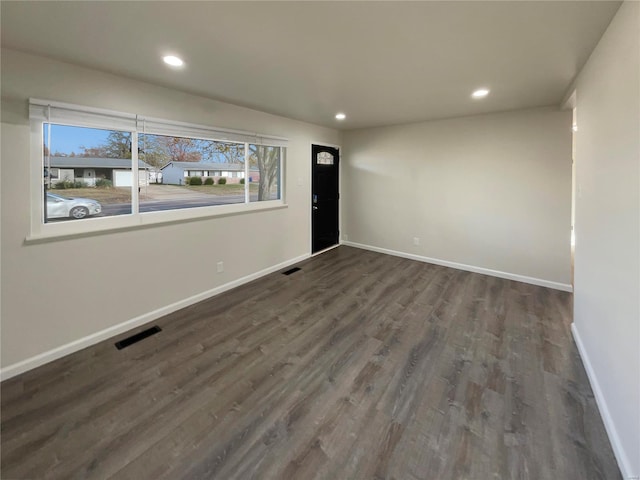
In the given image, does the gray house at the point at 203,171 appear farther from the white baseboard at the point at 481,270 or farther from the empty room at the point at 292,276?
the white baseboard at the point at 481,270

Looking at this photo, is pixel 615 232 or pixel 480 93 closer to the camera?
pixel 615 232

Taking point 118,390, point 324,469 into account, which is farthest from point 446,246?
point 118,390

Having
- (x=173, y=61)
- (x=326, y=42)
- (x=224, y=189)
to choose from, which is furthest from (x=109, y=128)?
(x=326, y=42)

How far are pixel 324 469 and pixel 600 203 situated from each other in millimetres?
2443

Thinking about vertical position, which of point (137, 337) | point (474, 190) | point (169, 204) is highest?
point (474, 190)

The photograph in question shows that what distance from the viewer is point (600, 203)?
1.94m

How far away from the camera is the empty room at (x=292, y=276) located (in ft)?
5.18

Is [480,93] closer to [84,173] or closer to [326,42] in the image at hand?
[326,42]

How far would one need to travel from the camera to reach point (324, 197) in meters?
5.71

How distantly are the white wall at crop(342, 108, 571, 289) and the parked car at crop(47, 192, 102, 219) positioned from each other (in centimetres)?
443

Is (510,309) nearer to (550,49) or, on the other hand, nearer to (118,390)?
(550,49)

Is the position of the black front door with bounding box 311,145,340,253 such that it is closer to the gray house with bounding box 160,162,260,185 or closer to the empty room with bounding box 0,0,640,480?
the empty room with bounding box 0,0,640,480

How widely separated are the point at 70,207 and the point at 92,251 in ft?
1.39

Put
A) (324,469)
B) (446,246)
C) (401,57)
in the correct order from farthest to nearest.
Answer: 1. (446,246)
2. (401,57)
3. (324,469)
